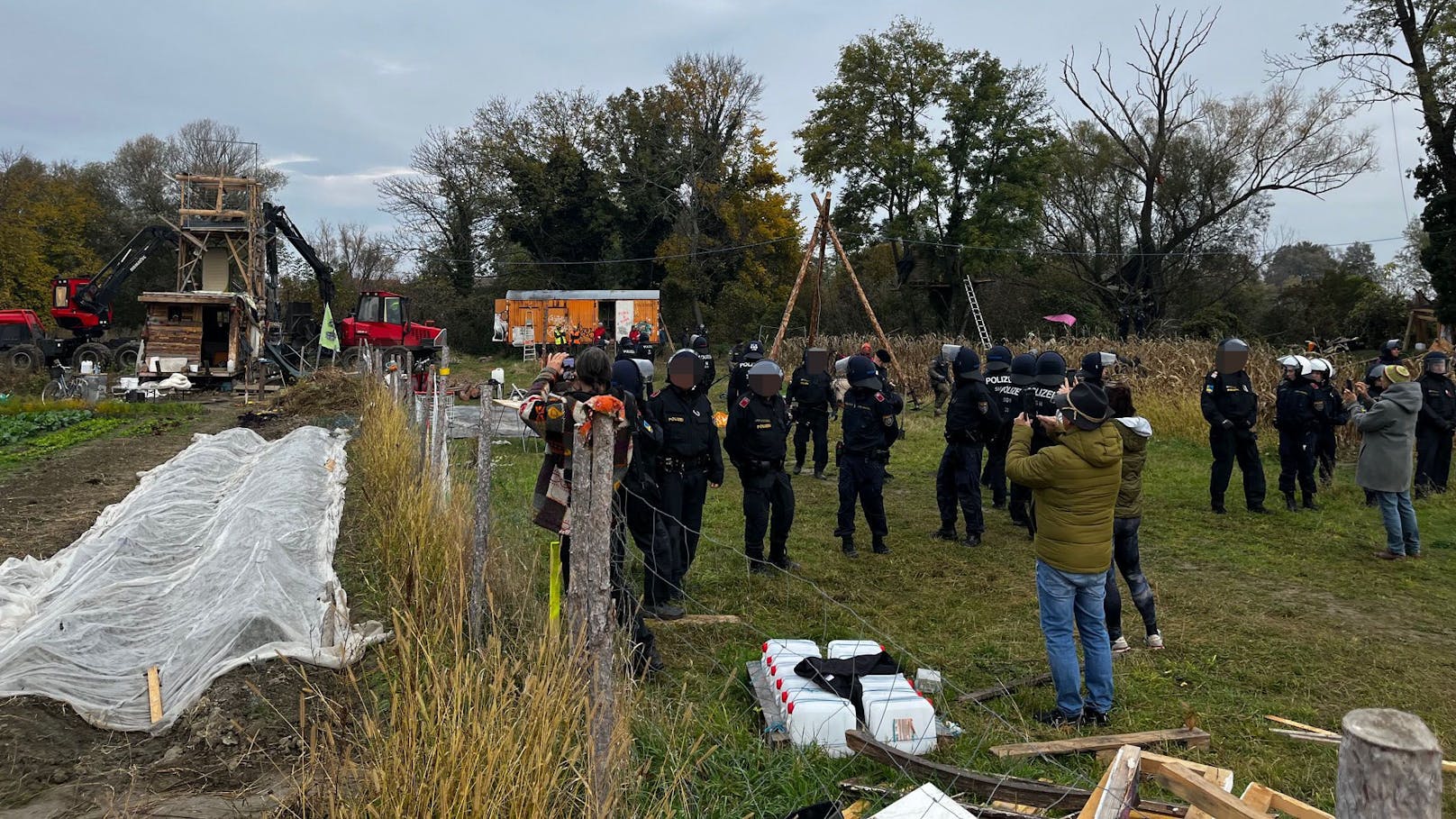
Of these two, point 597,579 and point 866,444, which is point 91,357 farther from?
point 597,579

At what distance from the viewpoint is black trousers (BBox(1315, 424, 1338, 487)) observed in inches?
416

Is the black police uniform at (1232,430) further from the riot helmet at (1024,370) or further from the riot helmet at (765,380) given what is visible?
the riot helmet at (765,380)

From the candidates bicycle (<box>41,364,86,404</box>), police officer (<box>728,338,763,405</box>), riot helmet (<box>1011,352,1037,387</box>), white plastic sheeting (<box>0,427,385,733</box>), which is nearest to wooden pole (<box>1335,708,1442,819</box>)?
white plastic sheeting (<box>0,427,385,733</box>)

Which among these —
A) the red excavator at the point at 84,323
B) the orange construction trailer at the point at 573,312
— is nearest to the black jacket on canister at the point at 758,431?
the red excavator at the point at 84,323

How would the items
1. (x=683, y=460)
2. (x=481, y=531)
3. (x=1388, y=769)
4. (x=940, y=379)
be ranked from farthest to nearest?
(x=940, y=379)
(x=683, y=460)
(x=481, y=531)
(x=1388, y=769)

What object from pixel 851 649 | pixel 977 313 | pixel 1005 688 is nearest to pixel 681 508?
pixel 851 649

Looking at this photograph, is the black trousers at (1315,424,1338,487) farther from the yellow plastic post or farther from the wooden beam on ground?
the yellow plastic post

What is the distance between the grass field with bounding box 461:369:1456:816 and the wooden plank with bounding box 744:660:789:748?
0.09m

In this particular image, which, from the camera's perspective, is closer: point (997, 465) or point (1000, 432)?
point (1000, 432)

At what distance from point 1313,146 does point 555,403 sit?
33.5 meters

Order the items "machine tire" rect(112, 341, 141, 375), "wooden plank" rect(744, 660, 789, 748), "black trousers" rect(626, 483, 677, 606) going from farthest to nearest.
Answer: "machine tire" rect(112, 341, 141, 375)
"black trousers" rect(626, 483, 677, 606)
"wooden plank" rect(744, 660, 789, 748)

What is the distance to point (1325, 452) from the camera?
11.0 metres

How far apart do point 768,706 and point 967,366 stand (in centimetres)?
528

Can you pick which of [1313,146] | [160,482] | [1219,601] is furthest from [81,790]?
[1313,146]
